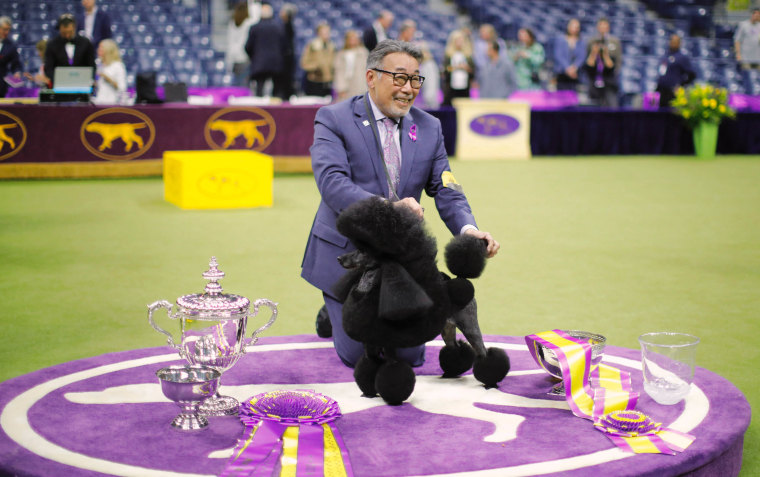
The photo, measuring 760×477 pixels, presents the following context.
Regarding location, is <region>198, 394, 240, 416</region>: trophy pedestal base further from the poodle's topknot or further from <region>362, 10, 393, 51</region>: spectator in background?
<region>362, 10, 393, 51</region>: spectator in background

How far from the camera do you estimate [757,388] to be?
3.38 meters

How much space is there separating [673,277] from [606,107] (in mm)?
7882

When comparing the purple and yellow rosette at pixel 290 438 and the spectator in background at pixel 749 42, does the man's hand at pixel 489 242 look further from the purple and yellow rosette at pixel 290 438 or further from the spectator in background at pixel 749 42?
the spectator in background at pixel 749 42

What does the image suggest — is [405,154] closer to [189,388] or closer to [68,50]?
[189,388]

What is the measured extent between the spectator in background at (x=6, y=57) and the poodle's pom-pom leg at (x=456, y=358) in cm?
880

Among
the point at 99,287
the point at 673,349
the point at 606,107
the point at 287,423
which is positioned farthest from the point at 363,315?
the point at 606,107

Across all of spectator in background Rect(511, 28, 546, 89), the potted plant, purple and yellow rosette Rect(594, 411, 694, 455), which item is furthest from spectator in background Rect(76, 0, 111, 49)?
purple and yellow rosette Rect(594, 411, 694, 455)

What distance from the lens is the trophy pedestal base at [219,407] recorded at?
2793mm

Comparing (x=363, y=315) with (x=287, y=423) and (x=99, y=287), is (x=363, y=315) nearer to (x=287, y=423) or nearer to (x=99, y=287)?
(x=287, y=423)

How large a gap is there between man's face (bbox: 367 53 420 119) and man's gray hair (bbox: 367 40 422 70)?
12 mm

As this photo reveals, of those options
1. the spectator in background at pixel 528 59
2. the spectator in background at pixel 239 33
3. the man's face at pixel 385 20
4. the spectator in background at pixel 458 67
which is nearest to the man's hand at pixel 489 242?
the man's face at pixel 385 20

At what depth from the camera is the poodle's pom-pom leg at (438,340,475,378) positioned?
10.4 feet

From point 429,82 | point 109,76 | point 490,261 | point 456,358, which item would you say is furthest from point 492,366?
point 429,82

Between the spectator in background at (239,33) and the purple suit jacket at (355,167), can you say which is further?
the spectator in background at (239,33)
